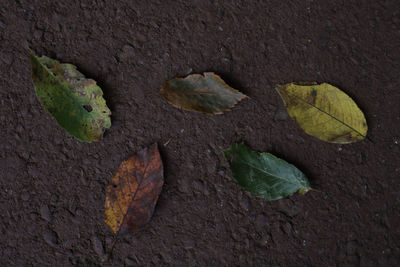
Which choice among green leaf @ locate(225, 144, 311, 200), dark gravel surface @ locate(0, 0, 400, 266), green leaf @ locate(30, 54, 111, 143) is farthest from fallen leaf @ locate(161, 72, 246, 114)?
green leaf @ locate(30, 54, 111, 143)

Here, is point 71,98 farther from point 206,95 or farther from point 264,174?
point 264,174

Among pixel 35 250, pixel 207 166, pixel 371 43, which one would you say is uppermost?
pixel 371 43

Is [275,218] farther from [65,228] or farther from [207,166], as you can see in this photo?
[65,228]

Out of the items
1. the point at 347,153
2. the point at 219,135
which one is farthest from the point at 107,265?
the point at 347,153

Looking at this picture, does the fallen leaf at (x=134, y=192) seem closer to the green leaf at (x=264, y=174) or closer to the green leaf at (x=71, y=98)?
the green leaf at (x=71, y=98)

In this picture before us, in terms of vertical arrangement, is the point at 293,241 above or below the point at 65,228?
above

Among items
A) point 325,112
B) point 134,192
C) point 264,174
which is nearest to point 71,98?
point 134,192
